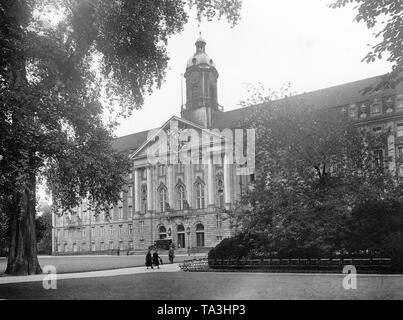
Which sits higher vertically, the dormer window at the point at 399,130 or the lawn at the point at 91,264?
the dormer window at the point at 399,130

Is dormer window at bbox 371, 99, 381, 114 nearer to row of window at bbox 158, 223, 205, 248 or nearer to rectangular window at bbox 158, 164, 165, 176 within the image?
row of window at bbox 158, 223, 205, 248

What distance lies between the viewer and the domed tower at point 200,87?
242 feet

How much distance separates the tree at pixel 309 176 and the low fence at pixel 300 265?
71 cm

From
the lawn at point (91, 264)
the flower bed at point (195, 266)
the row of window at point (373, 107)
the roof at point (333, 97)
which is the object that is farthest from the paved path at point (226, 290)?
the row of window at point (373, 107)

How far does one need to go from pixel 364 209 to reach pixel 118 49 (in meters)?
14.4

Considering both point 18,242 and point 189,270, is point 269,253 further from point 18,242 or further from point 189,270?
point 18,242

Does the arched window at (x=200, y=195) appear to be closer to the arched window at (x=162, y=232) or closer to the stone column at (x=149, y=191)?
the arched window at (x=162, y=232)

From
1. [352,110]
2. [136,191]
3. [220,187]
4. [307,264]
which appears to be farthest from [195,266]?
[136,191]

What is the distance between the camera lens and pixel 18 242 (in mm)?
25969

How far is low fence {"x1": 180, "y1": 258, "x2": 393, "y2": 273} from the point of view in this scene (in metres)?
20.6

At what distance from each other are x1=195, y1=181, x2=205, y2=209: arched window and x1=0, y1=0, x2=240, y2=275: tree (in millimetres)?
46781

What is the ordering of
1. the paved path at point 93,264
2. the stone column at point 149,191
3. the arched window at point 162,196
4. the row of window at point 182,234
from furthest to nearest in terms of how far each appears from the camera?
the stone column at point 149,191 < the arched window at point 162,196 < the row of window at point 182,234 < the paved path at point 93,264

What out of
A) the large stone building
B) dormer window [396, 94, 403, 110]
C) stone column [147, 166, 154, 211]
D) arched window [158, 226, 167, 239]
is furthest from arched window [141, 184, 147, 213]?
dormer window [396, 94, 403, 110]
